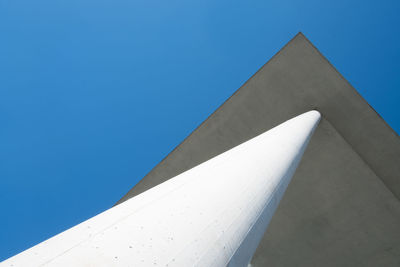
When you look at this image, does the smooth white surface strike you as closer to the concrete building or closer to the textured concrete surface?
the concrete building

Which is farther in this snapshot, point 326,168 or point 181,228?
point 326,168

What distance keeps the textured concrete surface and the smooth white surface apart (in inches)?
391

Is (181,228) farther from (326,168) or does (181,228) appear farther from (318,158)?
(326,168)

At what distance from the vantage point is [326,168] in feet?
39.0

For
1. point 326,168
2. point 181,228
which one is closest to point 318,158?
point 326,168

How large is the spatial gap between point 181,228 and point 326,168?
1199 centimetres

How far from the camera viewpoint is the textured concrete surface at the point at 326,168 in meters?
11.2

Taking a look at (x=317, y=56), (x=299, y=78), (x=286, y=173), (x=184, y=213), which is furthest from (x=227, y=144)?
(x=184, y=213)

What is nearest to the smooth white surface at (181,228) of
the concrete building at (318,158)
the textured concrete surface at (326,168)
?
the concrete building at (318,158)

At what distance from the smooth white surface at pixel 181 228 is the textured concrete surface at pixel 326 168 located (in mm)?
9939

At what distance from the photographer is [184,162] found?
46.5ft

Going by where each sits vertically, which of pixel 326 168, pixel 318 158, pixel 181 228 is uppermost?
pixel 181 228

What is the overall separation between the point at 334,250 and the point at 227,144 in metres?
7.64

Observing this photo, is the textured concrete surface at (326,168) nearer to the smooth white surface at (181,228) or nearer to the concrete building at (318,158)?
the concrete building at (318,158)
